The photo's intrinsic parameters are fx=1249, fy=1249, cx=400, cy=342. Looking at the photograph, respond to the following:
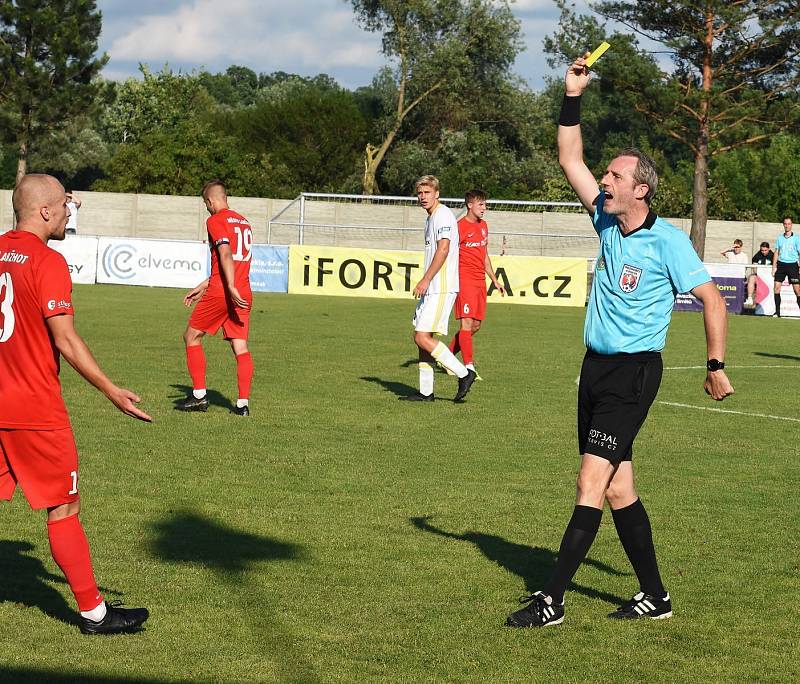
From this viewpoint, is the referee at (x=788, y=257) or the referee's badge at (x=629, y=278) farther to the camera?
the referee at (x=788, y=257)

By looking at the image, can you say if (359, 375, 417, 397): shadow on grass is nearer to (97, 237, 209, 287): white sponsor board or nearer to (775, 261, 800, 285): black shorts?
(775, 261, 800, 285): black shorts

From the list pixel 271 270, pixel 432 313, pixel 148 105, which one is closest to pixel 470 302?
pixel 432 313

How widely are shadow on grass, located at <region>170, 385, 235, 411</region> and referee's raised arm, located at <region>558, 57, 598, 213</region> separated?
683 cm

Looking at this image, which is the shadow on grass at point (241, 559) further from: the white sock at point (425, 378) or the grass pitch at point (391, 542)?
the white sock at point (425, 378)

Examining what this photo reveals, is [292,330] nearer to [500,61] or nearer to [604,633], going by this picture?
[604,633]

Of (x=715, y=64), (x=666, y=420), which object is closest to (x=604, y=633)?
(x=666, y=420)

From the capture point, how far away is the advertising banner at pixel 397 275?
32.9 metres

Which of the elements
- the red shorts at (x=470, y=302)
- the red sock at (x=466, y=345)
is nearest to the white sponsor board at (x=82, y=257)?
the red shorts at (x=470, y=302)

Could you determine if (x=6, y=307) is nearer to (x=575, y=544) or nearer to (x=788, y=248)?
(x=575, y=544)

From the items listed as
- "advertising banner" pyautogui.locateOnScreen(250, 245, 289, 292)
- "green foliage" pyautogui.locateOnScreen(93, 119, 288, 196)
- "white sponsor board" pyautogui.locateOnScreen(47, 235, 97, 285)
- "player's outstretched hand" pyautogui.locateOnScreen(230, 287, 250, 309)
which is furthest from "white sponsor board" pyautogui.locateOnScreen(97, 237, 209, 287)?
"green foliage" pyautogui.locateOnScreen(93, 119, 288, 196)

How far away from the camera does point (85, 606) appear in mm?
5277

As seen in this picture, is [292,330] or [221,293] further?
[292,330]

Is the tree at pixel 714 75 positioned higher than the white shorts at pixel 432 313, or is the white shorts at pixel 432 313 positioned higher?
the tree at pixel 714 75

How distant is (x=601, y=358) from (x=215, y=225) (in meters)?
6.62
